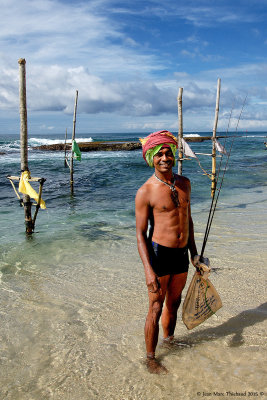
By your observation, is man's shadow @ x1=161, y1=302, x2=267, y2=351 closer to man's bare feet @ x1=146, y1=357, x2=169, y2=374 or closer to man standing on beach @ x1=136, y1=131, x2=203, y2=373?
man's bare feet @ x1=146, y1=357, x2=169, y2=374

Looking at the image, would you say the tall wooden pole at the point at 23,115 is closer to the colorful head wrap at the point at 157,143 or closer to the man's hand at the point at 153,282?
the colorful head wrap at the point at 157,143

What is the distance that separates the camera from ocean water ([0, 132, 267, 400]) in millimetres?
2838

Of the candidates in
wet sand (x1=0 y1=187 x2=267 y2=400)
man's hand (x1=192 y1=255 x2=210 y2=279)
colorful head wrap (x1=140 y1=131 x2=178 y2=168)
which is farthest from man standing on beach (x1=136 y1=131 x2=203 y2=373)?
wet sand (x1=0 y1=187 x2=267 y2=400)

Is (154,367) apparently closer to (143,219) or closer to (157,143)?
(143,219)

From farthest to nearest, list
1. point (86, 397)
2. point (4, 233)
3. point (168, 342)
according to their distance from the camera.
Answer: point (4, 233) < point (168, 342) < point (86, 397)

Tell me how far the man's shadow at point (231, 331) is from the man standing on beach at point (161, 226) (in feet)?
1.75

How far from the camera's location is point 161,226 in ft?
9.21

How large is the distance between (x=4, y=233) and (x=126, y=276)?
4.05 metres

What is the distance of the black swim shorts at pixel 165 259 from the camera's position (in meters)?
2.81

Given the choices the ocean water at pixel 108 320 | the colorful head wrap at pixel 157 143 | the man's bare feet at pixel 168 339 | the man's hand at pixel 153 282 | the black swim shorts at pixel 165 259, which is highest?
the colorful head wrap at pixel 157 143

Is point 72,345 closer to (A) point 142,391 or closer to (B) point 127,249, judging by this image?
(A) point 142,391

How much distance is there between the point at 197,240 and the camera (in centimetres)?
693

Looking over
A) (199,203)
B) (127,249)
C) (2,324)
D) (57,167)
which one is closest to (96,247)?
(127,249)

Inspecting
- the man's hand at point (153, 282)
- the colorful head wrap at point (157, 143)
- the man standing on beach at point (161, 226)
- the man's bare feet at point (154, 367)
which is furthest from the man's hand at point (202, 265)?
the colorful head wrap at point (157, 143)
